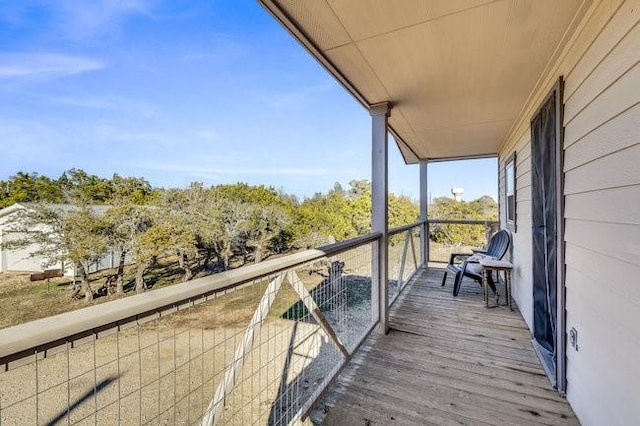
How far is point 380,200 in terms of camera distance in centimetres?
289

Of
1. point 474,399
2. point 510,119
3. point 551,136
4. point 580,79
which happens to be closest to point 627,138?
point 580,79

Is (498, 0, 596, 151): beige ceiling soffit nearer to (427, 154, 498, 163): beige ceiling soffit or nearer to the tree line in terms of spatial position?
(427, 154, 498, 163): beige ceiling soffit

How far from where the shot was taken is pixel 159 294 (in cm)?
96

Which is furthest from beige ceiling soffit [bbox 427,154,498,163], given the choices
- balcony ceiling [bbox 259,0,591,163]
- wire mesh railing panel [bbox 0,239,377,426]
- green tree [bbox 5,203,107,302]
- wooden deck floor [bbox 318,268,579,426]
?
green tree [bbox 5,203,107,302]

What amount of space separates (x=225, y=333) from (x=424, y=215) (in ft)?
17.4

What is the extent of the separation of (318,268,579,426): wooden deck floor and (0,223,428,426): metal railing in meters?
0.21

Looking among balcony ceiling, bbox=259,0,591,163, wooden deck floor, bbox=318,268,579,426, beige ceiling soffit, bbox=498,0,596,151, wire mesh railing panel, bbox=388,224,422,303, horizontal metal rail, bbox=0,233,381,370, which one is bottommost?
wooden deck floor, bbox=318,268,579,426

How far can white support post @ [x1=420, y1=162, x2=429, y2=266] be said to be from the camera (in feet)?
19.4

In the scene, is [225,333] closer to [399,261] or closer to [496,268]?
[496,268]

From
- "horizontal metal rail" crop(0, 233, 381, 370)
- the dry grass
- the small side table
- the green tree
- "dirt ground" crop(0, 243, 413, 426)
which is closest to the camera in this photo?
"horizontal metal rail" crop(0, 233, 381, 370)

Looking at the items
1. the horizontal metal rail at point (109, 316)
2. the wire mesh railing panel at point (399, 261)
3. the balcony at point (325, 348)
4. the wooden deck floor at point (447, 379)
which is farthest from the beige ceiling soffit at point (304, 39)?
the wooden deck floor at point (447, 379)

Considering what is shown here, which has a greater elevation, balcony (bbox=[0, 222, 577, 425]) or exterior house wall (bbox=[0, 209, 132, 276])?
balcony (bbox=[0, 222, 577, 425])

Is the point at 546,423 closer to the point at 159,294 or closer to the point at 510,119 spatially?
the point at 159,294

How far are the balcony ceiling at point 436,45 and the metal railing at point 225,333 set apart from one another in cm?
132
